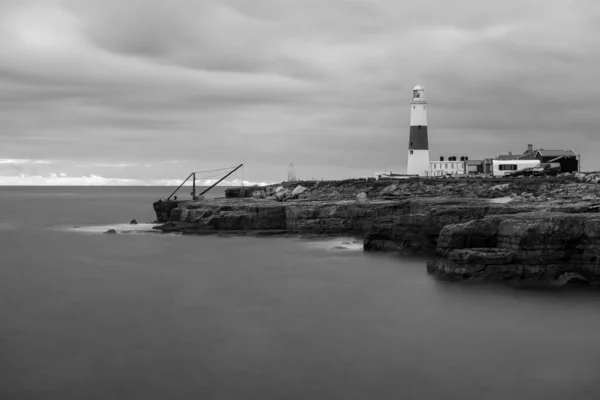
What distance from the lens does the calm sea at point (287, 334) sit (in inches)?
532

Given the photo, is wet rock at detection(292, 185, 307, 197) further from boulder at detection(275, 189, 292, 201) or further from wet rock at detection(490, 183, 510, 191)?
wet rock at detection(490, 183, 510, 191)

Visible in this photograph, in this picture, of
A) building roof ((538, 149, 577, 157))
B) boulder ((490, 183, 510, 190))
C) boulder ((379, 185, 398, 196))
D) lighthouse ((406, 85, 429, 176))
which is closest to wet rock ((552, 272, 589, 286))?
boulder ((490, 183, 510, 190))

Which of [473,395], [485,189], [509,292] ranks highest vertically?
[485,189]

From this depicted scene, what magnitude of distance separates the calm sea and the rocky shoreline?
1232mm

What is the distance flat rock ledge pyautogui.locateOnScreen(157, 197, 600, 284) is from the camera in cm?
2111

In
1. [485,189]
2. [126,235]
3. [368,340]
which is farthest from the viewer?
[485,189]

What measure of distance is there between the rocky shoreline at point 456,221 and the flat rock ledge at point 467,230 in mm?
35

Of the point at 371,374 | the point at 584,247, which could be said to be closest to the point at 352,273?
the point at 584,247

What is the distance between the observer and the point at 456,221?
Answer: 28344mm

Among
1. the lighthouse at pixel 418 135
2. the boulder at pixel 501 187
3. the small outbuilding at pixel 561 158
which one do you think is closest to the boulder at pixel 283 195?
the lighthouse at pixel 418 135

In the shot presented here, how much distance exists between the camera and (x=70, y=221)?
2272 inches

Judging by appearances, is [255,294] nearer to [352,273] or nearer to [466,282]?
[352,273]

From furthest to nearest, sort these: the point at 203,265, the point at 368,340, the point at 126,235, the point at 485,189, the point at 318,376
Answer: the point at 485,189 → the point at 126,235 → the point at 203,265 → the point at 368,340 → the point at 318,376

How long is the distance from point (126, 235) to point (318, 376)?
30246 mm
